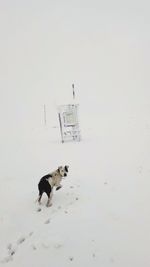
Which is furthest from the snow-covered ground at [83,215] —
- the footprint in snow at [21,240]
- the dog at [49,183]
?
the dog at [49,183]

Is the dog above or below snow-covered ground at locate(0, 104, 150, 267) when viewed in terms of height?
above

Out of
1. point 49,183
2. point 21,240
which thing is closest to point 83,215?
point 49,183

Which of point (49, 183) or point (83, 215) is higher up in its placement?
point (49, 183)

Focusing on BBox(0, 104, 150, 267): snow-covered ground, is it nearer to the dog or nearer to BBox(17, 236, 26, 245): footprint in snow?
BBox(17, 236, 26, 245): footprint in snow

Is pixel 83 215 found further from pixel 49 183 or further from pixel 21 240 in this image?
pixel 21 240

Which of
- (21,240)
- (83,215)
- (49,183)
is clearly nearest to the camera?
(21,240)

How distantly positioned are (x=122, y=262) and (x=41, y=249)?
215 cm

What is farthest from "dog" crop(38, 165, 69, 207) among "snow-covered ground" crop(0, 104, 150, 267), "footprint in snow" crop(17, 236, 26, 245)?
"footprint in snow" crop(17, 236, 26, 245)

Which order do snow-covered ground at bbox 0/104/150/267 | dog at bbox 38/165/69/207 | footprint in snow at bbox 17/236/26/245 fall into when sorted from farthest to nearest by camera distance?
dog at bbox 38/165/69/207, footprint in snow at bbox 17/236/26/245, snow-covered ground at bbox 0/104/150/267

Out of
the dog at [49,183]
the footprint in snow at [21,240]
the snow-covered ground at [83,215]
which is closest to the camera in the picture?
the snow-covered ground at [83,215]

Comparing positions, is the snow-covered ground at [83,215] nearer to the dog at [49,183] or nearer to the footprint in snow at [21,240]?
the footprint in snow at [21,240]

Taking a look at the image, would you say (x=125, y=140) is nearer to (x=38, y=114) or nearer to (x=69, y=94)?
(x=38, y=114)

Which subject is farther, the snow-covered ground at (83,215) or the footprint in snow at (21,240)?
the footprint in snow at (21,240)

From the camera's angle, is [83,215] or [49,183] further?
[49,183]
